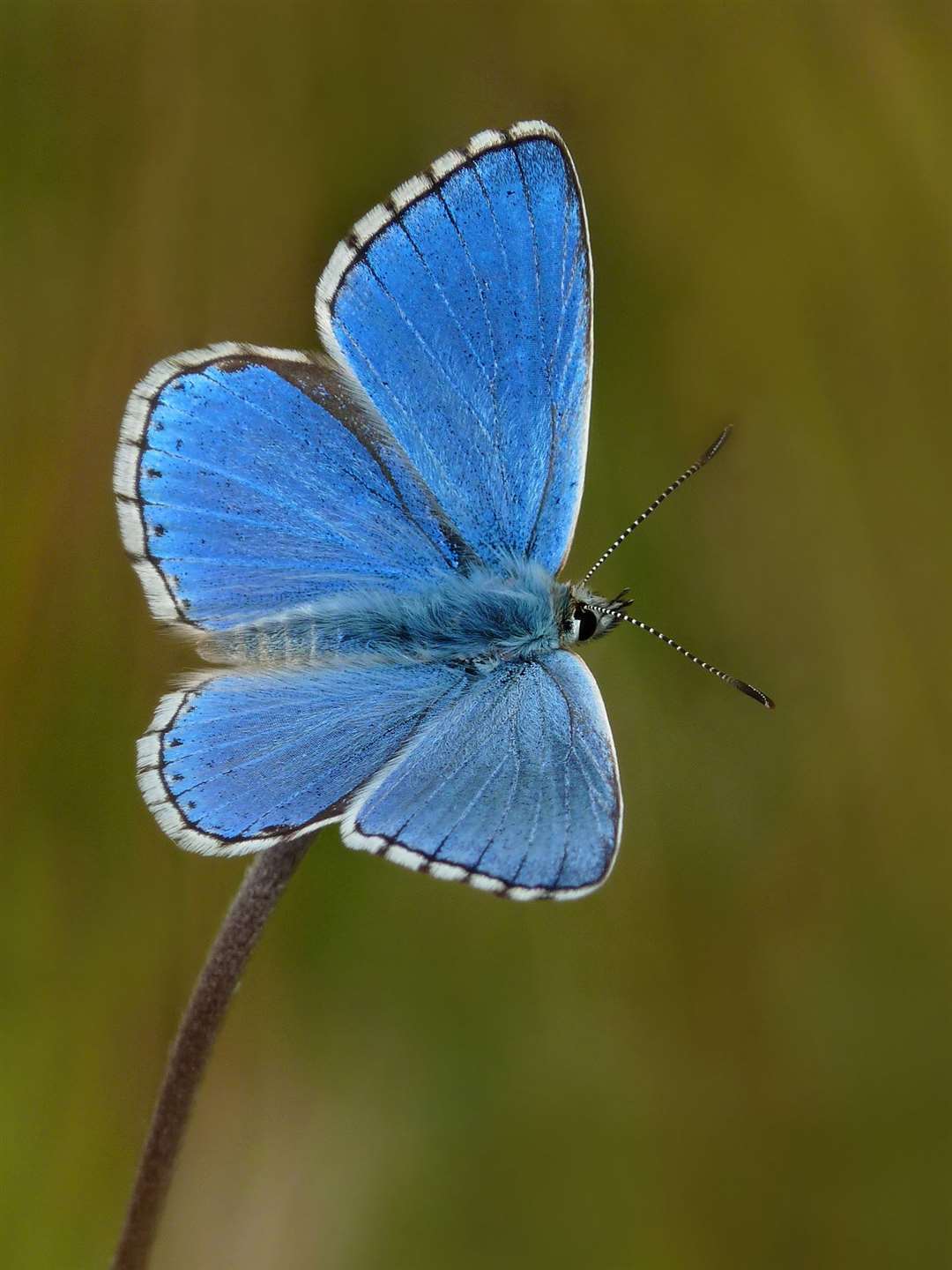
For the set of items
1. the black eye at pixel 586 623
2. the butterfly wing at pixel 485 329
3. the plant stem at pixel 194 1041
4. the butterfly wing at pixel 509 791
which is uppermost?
the butterfly wing at pixel 485 329

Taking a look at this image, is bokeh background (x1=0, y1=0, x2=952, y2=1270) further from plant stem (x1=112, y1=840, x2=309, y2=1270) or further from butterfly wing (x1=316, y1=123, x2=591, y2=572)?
plant stem (x1=112, y1=840, x2=309, y2=1270)

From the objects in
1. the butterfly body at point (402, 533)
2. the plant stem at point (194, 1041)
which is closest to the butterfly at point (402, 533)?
the butterfly body at point (402, 533)

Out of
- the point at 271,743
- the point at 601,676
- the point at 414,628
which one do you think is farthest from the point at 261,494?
the point at 601,676

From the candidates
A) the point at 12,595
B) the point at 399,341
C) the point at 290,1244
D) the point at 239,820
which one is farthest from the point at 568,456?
the point at 290,1244

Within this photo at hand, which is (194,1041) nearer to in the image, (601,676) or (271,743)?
(271,743)

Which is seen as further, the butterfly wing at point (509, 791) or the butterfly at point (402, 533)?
the butterfly at point (402, 533)

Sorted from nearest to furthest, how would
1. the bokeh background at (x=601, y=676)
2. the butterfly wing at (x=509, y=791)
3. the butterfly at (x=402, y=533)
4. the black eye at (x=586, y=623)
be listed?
1. the butterfly wing at (x=509, y=791)
2. the butterfly at (x=402, y=533)
3. the black eye at (x=586, y=623)
4. the bokeh background at (x=601, y=676)

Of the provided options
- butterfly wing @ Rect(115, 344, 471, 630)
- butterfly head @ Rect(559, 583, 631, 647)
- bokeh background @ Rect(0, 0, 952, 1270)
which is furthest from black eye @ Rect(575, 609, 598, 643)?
bokeh background @ Rect(0, 0, 952, 1270)

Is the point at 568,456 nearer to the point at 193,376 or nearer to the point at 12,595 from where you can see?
the point at 193,376

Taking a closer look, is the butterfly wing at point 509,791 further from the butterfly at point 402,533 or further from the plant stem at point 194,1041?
the plant stem at point 194,1041
